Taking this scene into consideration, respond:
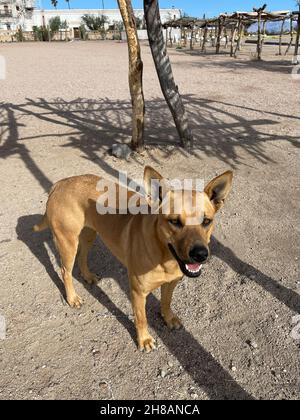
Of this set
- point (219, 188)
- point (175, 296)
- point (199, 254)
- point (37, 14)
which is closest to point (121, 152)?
point (175, 296)

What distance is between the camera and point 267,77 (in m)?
17.9

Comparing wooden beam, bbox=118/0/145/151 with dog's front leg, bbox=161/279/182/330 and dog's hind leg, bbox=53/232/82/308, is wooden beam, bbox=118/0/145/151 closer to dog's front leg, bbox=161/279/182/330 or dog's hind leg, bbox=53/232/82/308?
dog's hind leg, bbox=53/232/82/308

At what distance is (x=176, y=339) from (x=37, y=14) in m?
103

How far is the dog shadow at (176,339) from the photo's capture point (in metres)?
2.76

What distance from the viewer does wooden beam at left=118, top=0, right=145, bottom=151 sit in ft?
21.4

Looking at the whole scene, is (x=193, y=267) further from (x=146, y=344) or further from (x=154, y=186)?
(x=146, y=344)

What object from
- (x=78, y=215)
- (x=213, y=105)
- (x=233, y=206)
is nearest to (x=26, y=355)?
(x=78, y=215)

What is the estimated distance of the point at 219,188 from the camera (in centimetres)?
258

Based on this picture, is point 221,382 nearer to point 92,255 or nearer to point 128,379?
point 128,379

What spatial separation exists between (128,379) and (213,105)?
1091 centimetres

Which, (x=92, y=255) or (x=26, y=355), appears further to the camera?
(x=92, y=255)

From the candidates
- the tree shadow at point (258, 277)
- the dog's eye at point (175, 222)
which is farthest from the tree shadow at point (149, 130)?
the dog's eye at point (175, 222)

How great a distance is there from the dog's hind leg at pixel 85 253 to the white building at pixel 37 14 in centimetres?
8756

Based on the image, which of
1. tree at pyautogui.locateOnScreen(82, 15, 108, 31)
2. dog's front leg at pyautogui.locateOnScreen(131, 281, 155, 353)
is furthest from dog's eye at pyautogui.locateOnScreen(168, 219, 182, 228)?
tree at pyautogui.locateOnScreen(82, 15, 108, 31)
